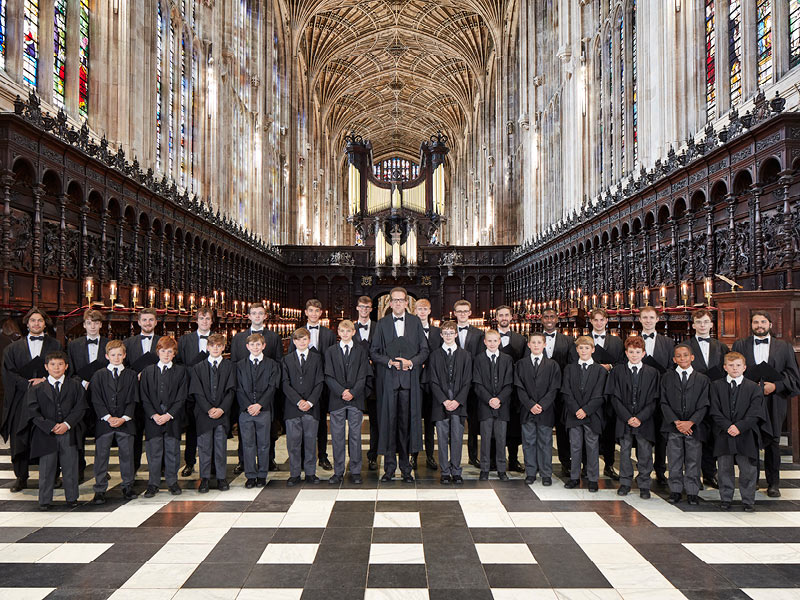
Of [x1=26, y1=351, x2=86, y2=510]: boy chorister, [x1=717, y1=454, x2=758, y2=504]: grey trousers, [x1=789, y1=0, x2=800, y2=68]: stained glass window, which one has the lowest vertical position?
[x1=717, y1=454, x2=758, y2=504]: grey trousers

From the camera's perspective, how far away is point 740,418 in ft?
16.9

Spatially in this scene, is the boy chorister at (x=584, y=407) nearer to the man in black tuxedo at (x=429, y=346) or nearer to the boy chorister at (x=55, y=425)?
the man in black tuxedo at (x=429, y=346)

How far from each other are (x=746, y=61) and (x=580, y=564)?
35.2 feet

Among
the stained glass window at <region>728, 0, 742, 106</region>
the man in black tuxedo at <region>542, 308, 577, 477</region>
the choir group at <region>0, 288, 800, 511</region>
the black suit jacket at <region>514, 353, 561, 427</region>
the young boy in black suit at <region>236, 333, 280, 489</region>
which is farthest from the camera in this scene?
the stained glass window at <region>728, 0, 742, 106</region>

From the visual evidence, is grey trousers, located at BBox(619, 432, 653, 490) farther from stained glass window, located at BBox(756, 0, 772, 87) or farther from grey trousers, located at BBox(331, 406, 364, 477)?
stained glass window, located at BBox(756, 0, 772, 87)

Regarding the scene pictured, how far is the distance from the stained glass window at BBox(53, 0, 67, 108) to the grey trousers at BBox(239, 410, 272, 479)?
905 cm

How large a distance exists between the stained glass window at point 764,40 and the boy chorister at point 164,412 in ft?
35.4

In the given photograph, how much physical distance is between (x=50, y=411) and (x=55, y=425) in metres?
0.15

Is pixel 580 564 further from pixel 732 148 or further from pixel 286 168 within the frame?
pixel 286 168

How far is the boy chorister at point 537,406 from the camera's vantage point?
19.4 ft

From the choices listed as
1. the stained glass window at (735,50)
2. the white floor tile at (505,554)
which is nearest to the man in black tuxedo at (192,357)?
the white floor tile at (505,554)

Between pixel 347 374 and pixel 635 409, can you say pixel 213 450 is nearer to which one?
pixel 347 374

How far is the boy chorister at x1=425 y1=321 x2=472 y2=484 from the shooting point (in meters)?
6.01

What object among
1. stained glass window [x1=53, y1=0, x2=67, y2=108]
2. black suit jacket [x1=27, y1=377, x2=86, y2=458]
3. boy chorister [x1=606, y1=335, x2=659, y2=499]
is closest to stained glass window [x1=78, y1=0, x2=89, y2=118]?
stained glass window [x1=53, y1=0, x2=67, y2=108]
